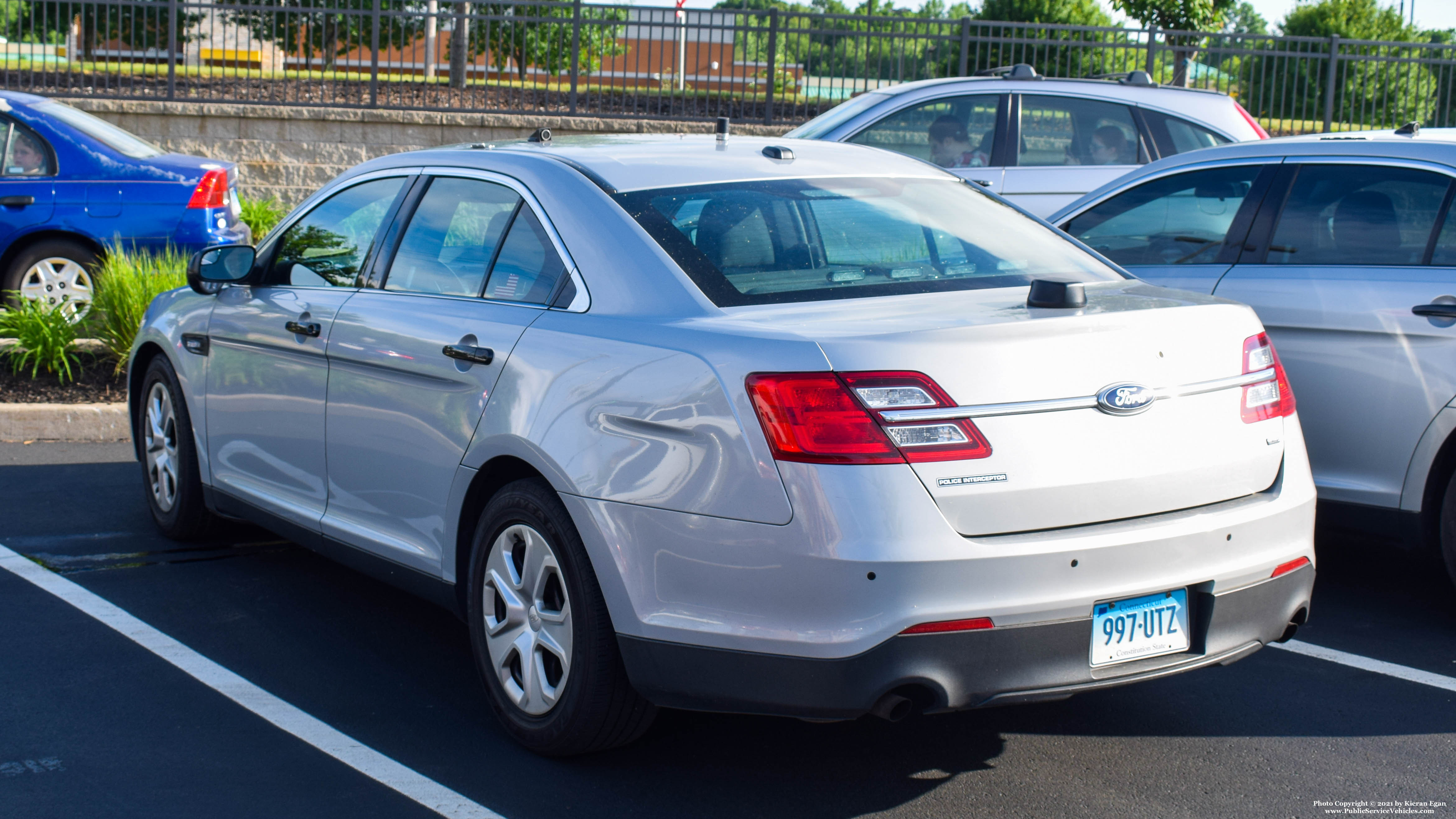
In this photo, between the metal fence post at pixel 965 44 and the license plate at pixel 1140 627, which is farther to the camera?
the metal fence post at pixel 965 44

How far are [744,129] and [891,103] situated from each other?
7.43 m

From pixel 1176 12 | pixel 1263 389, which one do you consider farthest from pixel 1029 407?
pixel 1176 12

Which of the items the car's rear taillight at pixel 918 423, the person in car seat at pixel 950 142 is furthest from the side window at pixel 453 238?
the person in car seat at pixel 950 142

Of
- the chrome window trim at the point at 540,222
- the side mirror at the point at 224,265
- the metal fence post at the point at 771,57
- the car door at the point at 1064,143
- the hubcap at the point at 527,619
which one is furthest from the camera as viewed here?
the metal fence post at the point at 771,57

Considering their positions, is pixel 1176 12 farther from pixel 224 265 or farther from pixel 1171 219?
pixel 224 265

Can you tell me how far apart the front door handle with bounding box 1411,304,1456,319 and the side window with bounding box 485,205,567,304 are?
2976 millimetres

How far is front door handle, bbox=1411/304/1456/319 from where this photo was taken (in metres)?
4.66

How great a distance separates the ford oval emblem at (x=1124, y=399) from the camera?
3.16 meters

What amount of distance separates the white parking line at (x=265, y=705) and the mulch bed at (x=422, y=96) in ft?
39.2

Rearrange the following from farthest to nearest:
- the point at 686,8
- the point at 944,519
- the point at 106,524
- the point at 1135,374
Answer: the point at 686,8 < the point at 106,524 < the point at 1135,374 < the point at 944,519

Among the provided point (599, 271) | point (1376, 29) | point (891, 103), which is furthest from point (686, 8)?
point (1376, 29)

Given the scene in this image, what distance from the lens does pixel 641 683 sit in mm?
3309

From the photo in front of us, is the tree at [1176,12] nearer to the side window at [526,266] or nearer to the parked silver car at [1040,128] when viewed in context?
the parked silver car at [1040,128]

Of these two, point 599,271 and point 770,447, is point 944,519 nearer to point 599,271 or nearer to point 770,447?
point 770,447
